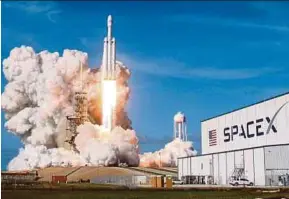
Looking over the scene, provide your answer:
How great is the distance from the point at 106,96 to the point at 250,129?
50569 mm

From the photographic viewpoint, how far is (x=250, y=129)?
76188 mm

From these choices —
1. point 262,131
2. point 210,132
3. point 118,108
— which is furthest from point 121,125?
point 262,131

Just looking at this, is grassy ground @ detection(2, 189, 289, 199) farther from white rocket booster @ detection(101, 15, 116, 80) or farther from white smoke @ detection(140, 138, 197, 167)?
white smoke @ detection(140, 138, 197, 167)

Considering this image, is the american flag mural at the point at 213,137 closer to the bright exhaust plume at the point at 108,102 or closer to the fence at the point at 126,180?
the fence at the point at 126,180

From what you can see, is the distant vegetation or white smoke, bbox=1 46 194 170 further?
white smoke, bbox=1 46 194 170

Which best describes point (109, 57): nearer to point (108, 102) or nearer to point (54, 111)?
point (108, 102)

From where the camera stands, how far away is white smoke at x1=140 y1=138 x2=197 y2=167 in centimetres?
13038

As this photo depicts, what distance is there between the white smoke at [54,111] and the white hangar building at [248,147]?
3171 centimetres

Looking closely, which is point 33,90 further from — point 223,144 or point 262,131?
point 262,131

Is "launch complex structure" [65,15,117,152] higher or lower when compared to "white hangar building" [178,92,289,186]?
higher

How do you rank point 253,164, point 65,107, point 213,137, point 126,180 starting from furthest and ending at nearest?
point 65,107 < point 213,137 < point 126,180 < point 253,164

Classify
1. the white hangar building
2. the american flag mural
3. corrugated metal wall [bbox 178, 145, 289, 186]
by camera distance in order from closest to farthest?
corrugated metal wall [bbox 178, 145, 289, 186]
the white hangar building
the american flag mural

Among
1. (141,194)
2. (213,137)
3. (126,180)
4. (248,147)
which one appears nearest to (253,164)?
(248,147)

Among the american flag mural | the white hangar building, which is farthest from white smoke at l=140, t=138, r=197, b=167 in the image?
the american flag mural
